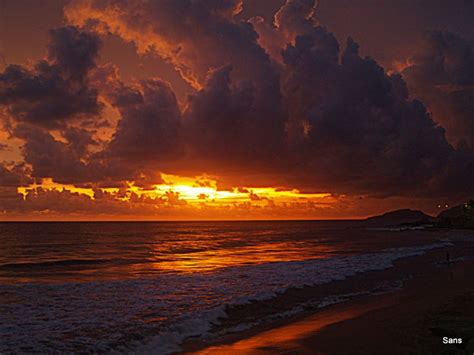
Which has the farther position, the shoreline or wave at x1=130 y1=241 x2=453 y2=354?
wave at x1=130 y1=241 x2=453 y2=354

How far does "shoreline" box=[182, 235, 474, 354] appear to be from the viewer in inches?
495

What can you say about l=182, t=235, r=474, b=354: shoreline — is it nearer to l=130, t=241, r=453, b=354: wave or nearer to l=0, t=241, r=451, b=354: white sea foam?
l=130, t=241, r=453, b=354: wave

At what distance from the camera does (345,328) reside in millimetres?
15008

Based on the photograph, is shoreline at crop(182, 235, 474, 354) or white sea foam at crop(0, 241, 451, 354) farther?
white sea foam at crop(0, 241, 451, 354)

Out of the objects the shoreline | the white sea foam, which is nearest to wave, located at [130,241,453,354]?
the white sea foam

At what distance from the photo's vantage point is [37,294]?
77.8ft

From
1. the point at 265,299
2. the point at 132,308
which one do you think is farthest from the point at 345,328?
the point at 132,308

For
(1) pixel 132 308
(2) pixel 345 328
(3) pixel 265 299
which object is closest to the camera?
(2) pixel 345 328

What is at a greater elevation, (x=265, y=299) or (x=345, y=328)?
(x=345, y=328)

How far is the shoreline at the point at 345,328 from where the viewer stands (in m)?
12.6

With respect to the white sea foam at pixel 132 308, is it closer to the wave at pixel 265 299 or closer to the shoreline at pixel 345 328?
the wave at pixel 265 299

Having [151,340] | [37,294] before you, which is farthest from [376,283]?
[37,294]

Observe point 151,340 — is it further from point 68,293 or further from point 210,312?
point 68,293

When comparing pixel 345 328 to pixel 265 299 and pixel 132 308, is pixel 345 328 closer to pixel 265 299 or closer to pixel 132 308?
pixel 265 299
